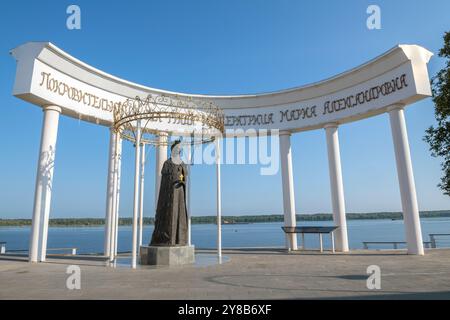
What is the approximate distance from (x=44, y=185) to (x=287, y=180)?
40.7ft

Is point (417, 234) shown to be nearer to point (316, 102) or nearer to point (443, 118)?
point (443, 118)

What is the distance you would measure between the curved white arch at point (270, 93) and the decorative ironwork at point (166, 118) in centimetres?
148

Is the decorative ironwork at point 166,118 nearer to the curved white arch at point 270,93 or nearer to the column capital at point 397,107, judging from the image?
the curved white arch at point 270,93

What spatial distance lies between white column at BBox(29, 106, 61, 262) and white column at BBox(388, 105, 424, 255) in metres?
15.6

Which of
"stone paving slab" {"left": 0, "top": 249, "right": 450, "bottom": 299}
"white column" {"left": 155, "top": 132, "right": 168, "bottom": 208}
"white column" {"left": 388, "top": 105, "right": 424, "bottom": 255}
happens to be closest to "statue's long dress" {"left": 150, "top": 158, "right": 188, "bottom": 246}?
"stone paving slab" {"left": 0, "top": 249, "right": 450, "bottom": 299}

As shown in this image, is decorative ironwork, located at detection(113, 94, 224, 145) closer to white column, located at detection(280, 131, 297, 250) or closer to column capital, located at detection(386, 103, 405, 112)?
white column, located at detection(280, 131, 297, 250)

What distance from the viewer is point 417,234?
1354cm

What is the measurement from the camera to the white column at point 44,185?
500 inches

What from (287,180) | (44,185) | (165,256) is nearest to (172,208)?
(165,256)

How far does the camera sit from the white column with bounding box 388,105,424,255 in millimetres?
13547

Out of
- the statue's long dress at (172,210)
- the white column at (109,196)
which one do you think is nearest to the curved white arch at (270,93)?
the white column at (109,196)

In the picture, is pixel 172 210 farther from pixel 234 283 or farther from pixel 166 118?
pixel 166 118
